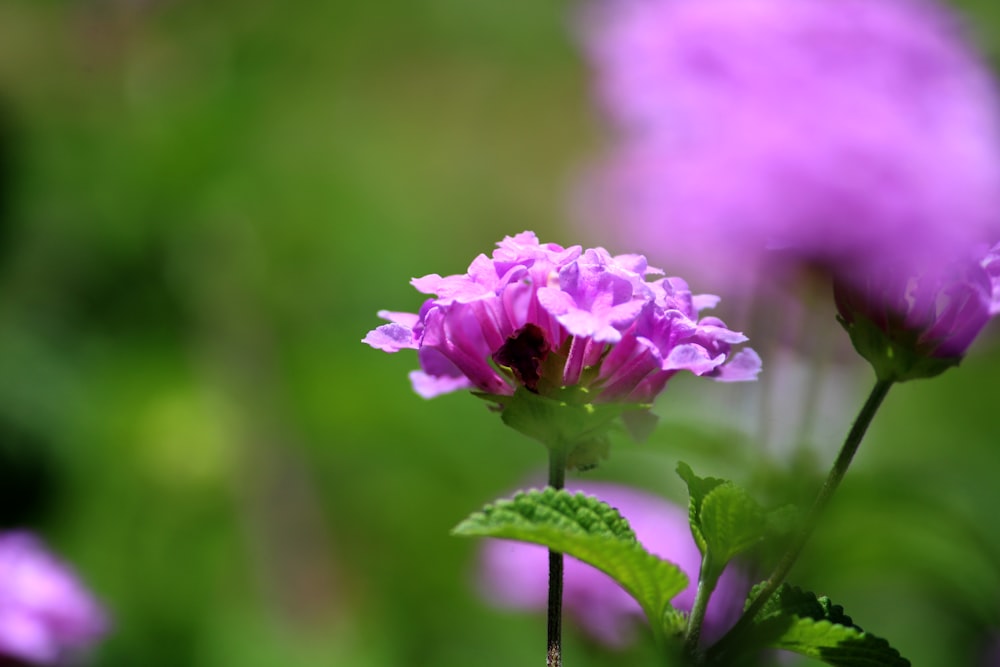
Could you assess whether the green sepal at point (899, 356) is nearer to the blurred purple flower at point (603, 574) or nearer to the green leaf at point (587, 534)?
the green leaf at point (587, 534)

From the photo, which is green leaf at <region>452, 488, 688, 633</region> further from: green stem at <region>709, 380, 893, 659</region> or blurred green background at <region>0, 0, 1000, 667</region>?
blurred green background at <region>0, 0, 1000, 667</region>

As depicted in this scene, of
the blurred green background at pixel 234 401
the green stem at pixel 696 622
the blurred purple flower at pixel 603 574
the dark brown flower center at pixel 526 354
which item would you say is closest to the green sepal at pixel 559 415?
the dark brown flower center at pixel 526 354

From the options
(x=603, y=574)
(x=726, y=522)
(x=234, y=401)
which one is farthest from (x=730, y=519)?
(x=234, y=401)

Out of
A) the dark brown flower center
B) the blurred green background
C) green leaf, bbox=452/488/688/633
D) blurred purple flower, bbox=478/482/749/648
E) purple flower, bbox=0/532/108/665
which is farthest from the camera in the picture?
the blurred green background

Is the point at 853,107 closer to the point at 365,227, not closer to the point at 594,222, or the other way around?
the point at 594,222

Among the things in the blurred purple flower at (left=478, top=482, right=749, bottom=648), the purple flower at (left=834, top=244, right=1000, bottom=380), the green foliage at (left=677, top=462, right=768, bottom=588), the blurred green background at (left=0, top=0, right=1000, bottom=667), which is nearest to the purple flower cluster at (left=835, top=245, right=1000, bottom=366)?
A: the purple flower at (left=834, top=244, right=1000, bottom=380)

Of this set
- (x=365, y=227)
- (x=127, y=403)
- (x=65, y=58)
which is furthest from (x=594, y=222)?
(x=65, y=58)
